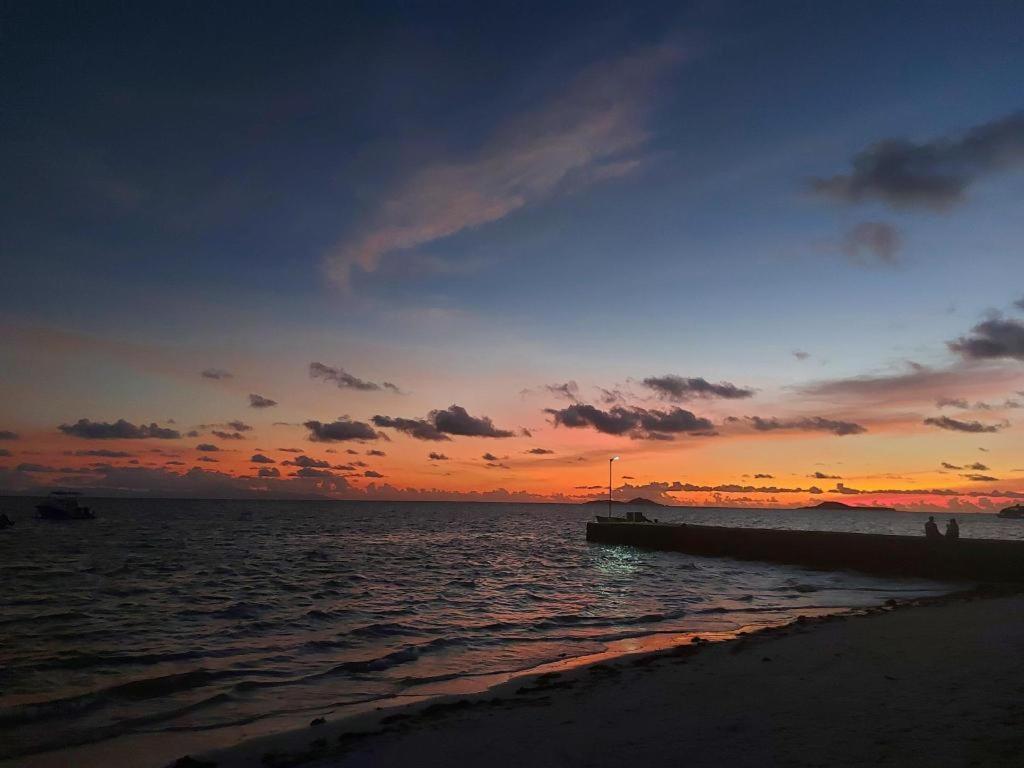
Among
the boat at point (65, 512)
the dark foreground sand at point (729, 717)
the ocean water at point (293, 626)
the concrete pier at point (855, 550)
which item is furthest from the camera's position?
the boat at point (65, 512)

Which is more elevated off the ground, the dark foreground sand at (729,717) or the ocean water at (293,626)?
the dark foreground sand at (729,717)

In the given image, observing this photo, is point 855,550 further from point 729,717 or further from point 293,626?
point 729,717

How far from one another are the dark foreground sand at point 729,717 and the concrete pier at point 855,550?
27686 mm

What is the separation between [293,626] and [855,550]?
41308mm

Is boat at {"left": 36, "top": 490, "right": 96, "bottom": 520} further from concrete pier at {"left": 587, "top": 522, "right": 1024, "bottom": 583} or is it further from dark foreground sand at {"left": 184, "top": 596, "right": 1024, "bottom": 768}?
dark foreground sand at {"left": 184, "top": 596, "right": 1024, "bottom": 768}

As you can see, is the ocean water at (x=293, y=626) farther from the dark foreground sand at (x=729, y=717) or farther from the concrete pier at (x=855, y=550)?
the concrete pier at (x=855, y=550)

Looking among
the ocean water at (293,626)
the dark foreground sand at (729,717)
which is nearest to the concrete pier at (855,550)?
the ocean water at (293,626)

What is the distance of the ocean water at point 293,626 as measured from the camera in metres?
13.4

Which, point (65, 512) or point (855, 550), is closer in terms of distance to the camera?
point (855, 550)

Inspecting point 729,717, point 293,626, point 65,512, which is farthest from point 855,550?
point 65,512

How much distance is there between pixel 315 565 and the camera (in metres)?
46.8

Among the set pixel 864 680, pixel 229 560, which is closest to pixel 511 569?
pixel 229 560

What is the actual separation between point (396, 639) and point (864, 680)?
13.5 m

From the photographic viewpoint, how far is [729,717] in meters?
10.4
